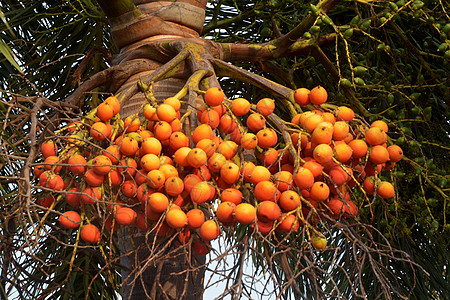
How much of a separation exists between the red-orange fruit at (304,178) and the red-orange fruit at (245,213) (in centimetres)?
15

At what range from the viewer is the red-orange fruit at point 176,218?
142 cm

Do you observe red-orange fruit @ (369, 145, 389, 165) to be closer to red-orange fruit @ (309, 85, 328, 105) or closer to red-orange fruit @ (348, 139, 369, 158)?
red-orange fruit @ (348, 139, 369, 158)

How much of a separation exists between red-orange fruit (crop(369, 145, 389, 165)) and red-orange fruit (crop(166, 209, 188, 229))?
62cm

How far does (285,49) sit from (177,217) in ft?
3.48

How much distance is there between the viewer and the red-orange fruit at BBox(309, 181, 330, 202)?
1536mm

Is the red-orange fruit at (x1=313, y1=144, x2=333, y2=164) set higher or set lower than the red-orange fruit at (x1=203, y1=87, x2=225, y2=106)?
lower

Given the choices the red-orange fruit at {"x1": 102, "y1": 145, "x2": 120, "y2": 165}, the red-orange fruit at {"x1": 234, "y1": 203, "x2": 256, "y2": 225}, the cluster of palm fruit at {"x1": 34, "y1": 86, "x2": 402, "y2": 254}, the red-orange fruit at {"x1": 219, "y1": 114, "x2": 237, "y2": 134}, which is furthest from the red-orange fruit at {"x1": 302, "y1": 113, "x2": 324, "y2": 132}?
the red-orange fruit at {"x1": 102, "y1": 145, "x2": 120, "y2": 165}

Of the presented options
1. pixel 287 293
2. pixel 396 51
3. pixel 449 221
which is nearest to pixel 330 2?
pixel 396 51

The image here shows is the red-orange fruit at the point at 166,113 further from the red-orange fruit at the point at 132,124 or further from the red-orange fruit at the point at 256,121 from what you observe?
the red-orange fruit at the point at 256,121

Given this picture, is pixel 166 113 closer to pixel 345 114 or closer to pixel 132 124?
pixel 132 124

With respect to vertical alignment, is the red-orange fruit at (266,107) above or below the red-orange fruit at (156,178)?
below

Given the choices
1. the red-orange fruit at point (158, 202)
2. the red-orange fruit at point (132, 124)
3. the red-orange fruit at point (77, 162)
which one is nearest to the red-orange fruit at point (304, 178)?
the red-orange fruit at point (158, 202)

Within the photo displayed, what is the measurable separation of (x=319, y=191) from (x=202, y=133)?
352 millimetres

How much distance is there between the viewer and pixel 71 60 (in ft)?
11.1
